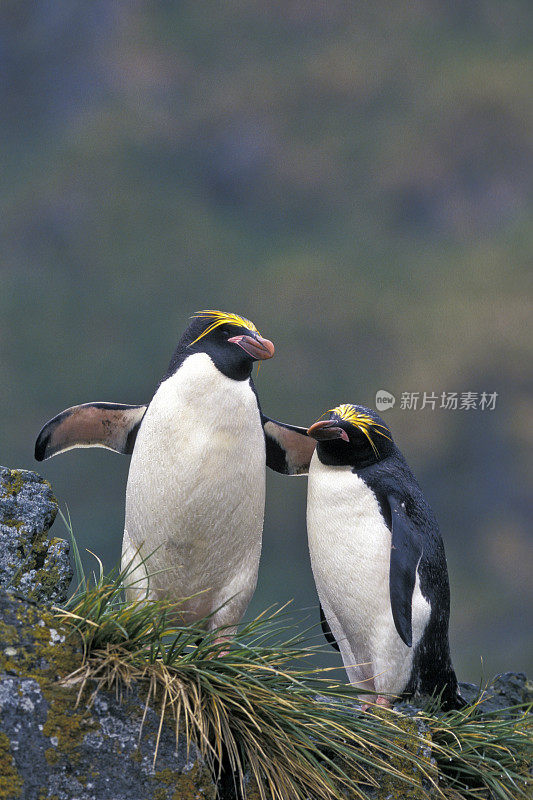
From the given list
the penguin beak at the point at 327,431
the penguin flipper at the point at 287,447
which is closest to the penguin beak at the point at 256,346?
the penguin beak at the point at 327,431

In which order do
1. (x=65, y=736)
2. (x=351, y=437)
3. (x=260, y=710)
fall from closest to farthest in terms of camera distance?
(x=65, y=736)
(x=260, y=710)
(x=351, y=437)

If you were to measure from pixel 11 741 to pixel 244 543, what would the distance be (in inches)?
50.5

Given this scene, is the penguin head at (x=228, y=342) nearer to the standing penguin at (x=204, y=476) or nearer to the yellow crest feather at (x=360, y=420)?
the standing penguin at (x=204, y=476)

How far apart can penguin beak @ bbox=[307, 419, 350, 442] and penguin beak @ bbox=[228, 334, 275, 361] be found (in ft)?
0.98

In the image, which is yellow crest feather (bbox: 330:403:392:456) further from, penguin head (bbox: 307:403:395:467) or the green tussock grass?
the green tussock grass

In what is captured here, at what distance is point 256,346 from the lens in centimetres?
298

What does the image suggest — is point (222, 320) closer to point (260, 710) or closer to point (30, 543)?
point (30, 543)

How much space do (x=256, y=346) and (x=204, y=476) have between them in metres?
0.47

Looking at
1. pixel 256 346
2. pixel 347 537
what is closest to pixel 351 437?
pixel 347 537

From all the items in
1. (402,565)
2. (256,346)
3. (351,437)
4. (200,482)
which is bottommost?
(402,565)

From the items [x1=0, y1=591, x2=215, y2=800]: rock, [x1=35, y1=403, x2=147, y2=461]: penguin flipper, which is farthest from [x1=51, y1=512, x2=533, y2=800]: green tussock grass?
[x1=35, y1=403, x2=147, y2=461]: penguin flipper

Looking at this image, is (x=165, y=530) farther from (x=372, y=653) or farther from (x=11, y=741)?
(x=11, y=741)

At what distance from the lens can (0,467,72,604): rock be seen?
277cm

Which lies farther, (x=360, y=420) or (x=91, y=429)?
(x=91, y=429)
